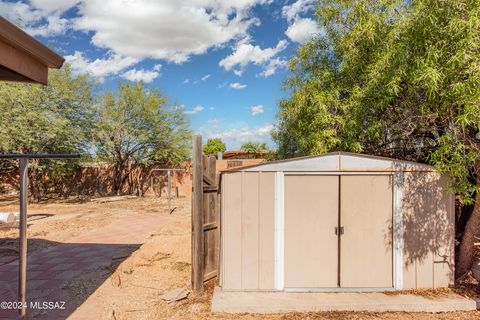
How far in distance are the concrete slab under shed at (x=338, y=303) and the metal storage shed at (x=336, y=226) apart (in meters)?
0.21

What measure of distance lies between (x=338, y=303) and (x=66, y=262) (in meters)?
5.20

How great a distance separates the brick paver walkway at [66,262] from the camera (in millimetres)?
4457

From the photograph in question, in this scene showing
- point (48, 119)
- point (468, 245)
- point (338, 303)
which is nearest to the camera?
point (338, 303)

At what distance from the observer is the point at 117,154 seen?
16.8 meters

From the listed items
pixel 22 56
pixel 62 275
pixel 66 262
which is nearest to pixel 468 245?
pixel 22 56

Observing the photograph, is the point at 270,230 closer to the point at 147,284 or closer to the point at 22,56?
the point at 147,284

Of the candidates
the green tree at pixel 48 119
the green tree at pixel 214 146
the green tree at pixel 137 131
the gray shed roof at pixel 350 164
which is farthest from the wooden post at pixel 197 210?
the green tree at pixel 214 146

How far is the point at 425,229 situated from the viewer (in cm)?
445

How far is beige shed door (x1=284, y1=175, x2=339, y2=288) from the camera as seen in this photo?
14.5ft

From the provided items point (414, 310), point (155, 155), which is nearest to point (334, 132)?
point (414, 310)

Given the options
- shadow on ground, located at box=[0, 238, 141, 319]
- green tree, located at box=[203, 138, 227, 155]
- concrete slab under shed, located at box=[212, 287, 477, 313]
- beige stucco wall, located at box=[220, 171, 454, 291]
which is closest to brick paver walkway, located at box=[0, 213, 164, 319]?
shadow on ground, located at box=[0, 238, 141, 319]

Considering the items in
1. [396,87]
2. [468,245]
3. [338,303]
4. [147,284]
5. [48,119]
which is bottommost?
[147,284]

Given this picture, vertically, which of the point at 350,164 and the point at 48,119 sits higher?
the point at 48,119

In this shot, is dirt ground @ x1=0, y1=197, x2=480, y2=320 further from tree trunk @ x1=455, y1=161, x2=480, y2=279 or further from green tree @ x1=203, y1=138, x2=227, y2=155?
green tree @ x1=203, y1=138, x2=227, y2=155
